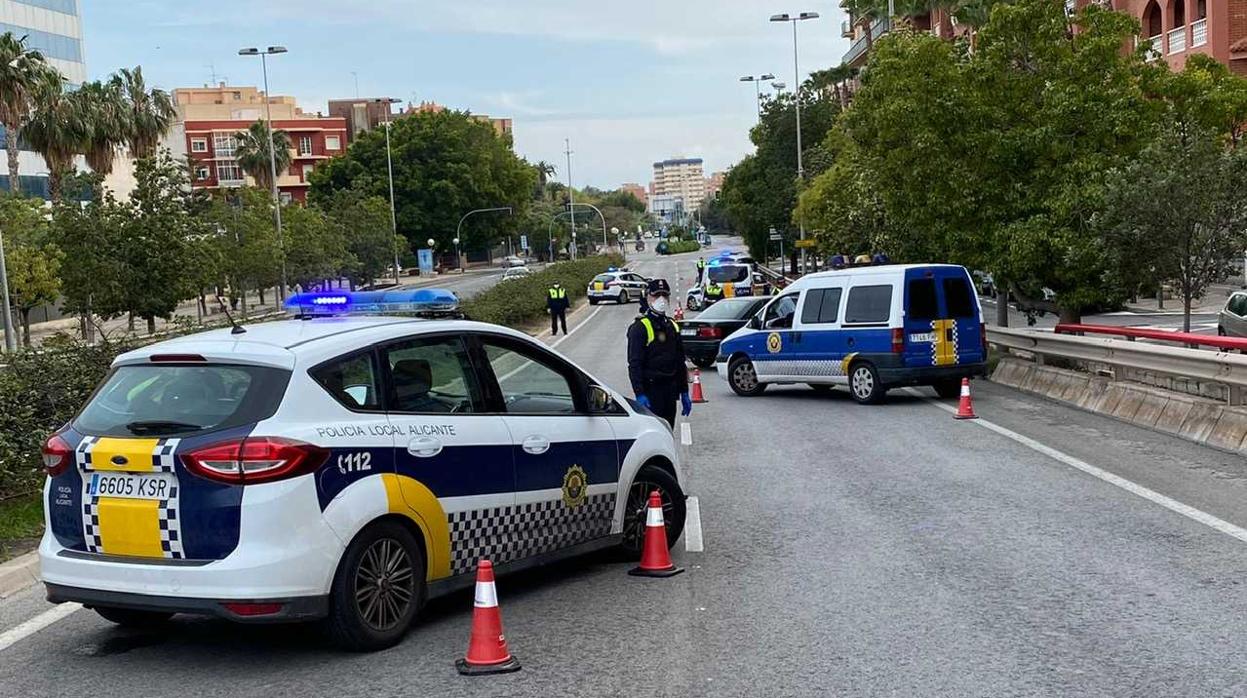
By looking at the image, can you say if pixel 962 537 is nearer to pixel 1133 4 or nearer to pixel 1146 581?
pixel 1146 581

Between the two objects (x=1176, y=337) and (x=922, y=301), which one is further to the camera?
(x=922, y=301)

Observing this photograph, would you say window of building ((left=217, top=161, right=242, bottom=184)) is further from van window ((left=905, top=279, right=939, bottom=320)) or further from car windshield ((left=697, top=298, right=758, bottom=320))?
van window ((left=905, top=279, right=939, bottom=320))

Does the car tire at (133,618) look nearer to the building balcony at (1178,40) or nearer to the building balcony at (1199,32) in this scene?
the building balcony at (1199,32)

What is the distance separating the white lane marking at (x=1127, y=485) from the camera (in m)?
9.07

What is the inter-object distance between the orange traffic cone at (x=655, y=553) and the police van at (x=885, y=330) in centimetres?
1097

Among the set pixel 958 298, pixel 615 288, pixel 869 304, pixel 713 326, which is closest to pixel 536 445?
pixel 869 304

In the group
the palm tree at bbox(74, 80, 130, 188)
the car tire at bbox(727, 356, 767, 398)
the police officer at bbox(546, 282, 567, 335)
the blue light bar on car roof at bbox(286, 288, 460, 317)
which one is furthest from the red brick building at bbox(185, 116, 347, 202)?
the blue light bar on car roof at bbox(286, 288, 460, 317)

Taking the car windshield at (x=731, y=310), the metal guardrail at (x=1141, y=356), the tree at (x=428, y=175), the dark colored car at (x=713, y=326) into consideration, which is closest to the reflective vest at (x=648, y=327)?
the metal guardrail at (x=1141, y=356)

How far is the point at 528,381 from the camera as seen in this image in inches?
311

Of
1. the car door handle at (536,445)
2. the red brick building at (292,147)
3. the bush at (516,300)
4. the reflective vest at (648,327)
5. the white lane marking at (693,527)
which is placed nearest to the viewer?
the car door handle at (536,445)

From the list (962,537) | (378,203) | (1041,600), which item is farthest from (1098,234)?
(378,203)

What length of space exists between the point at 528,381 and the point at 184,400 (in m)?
2.26

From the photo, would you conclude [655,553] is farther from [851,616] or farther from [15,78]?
[15,78]

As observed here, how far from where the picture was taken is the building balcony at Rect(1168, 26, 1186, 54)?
135ft
